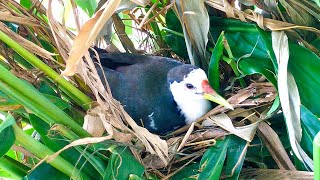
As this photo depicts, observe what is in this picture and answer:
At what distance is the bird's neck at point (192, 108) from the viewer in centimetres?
74

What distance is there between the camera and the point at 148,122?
75cm

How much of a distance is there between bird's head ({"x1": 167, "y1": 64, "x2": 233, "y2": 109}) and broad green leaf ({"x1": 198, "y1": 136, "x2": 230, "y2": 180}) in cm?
5

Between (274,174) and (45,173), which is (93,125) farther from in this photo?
(274,174)

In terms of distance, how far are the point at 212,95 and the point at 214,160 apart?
113 millimetres

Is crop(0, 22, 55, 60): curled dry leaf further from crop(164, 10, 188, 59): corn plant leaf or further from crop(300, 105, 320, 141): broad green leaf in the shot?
crop(300, 105, 320, 141): broad green leaf

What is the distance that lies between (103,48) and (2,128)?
1.31ft

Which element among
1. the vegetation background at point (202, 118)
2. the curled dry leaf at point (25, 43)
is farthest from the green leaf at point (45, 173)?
the curled dry leaf at point (25, 43)

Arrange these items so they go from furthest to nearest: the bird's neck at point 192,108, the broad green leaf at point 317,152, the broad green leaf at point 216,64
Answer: the bird's neck at point 192,108, the broad green leaf at point 216,64, the broad green leaf at point 317,152

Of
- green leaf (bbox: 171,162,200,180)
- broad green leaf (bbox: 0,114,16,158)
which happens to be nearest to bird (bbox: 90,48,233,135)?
green leaf (bbox: 171,162,200,180)

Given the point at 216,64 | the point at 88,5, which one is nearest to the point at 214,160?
the point at 216,64

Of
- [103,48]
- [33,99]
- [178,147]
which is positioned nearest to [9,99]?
[33,99]

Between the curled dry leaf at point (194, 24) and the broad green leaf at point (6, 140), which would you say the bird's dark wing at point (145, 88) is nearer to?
the curled dry leaf at point (194, 24)

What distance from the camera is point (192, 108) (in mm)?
756

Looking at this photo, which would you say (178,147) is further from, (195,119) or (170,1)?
(170,1)
